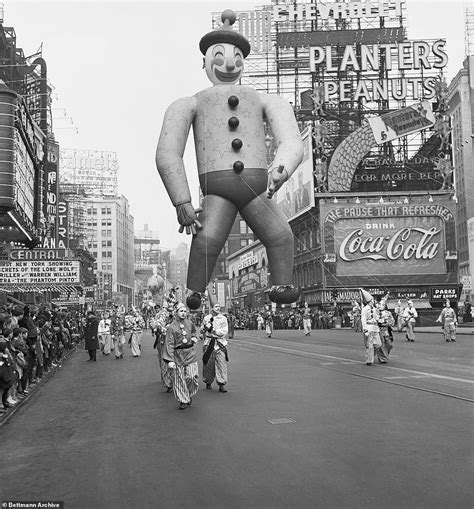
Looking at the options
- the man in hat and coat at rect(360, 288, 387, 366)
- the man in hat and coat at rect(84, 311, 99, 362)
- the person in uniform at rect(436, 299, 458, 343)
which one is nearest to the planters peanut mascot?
the man in hat and coat at rect(360, 288, 387, 366)

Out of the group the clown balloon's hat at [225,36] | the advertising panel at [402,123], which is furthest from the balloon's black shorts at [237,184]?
the advertising panel at [402,123]

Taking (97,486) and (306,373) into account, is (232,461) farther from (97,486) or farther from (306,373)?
(306,373)

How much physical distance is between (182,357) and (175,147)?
3.74 meters

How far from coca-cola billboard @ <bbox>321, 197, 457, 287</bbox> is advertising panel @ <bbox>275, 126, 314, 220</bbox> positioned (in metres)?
3.08

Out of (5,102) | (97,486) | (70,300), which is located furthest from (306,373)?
(70,300)

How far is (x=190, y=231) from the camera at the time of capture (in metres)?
7.27

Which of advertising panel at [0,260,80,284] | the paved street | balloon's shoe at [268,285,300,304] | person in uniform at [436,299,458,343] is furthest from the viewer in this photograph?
advertising panel at [0,260,80,284]

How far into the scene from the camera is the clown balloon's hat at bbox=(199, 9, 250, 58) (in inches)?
301

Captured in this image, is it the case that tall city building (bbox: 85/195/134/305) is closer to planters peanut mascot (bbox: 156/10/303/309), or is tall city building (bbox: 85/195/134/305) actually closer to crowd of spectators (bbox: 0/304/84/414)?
crowd of spectators (bbox: 0/304/84/414)

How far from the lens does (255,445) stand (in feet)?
21.4

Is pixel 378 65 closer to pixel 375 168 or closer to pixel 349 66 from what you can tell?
pixel 349 66

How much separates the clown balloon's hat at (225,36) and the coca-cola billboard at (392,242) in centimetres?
4070

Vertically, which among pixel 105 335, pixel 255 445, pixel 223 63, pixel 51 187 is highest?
pixel 51 187

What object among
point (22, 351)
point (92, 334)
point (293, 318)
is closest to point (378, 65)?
point (293, 318)
